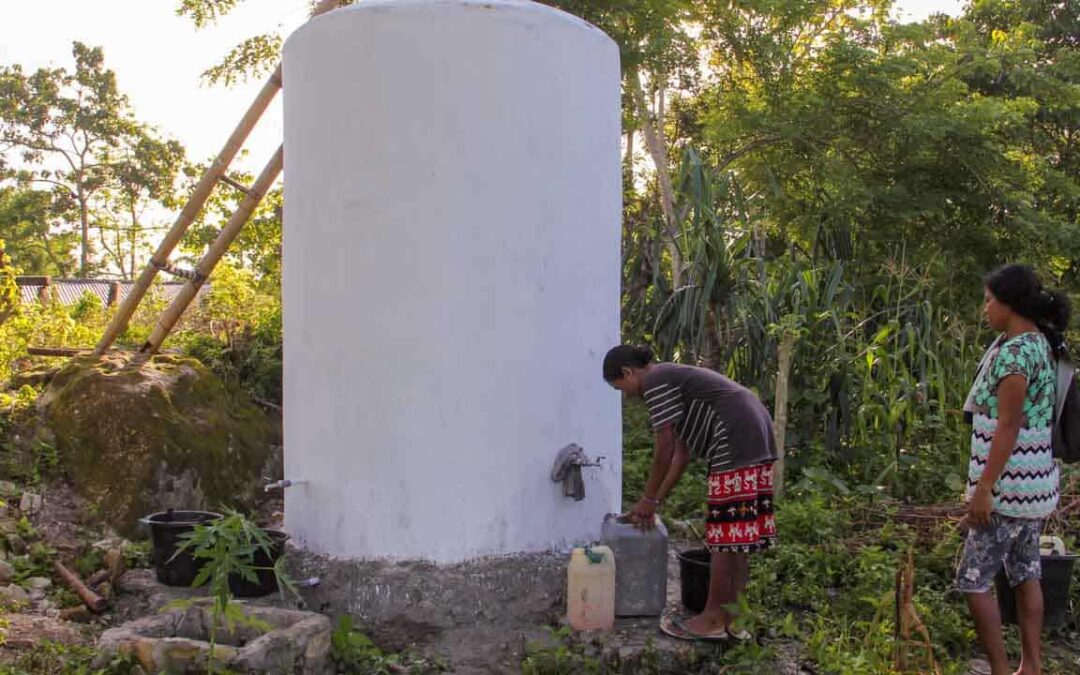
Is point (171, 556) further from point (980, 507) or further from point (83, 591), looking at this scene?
point (980, 507)

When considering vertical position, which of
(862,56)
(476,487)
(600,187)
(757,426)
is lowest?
(476,487)

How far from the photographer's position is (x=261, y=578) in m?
4.36

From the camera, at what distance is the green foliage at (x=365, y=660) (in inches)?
146

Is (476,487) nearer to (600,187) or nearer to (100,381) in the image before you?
(600,187)

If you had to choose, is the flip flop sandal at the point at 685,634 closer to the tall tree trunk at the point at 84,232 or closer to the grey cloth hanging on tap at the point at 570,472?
the grey cloth hanging on tap at the point at 570,472

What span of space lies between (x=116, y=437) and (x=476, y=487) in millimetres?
2646

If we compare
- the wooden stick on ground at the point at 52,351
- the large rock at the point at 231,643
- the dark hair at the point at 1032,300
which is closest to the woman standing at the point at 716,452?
the dark hair at the point at 1032,300

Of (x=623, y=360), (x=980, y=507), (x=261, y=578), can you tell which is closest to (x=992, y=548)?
(x=980, y=507)

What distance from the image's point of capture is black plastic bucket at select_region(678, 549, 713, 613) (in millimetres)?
4188

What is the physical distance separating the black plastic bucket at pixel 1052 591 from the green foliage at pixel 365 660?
244cm

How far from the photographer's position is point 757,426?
148 inches

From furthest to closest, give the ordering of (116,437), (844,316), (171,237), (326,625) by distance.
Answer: (844,316)
(171,237)
(116,437)
(326,625)

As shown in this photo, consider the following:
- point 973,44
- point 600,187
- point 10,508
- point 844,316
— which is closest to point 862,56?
point 973,44

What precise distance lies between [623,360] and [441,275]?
2.78 feet
